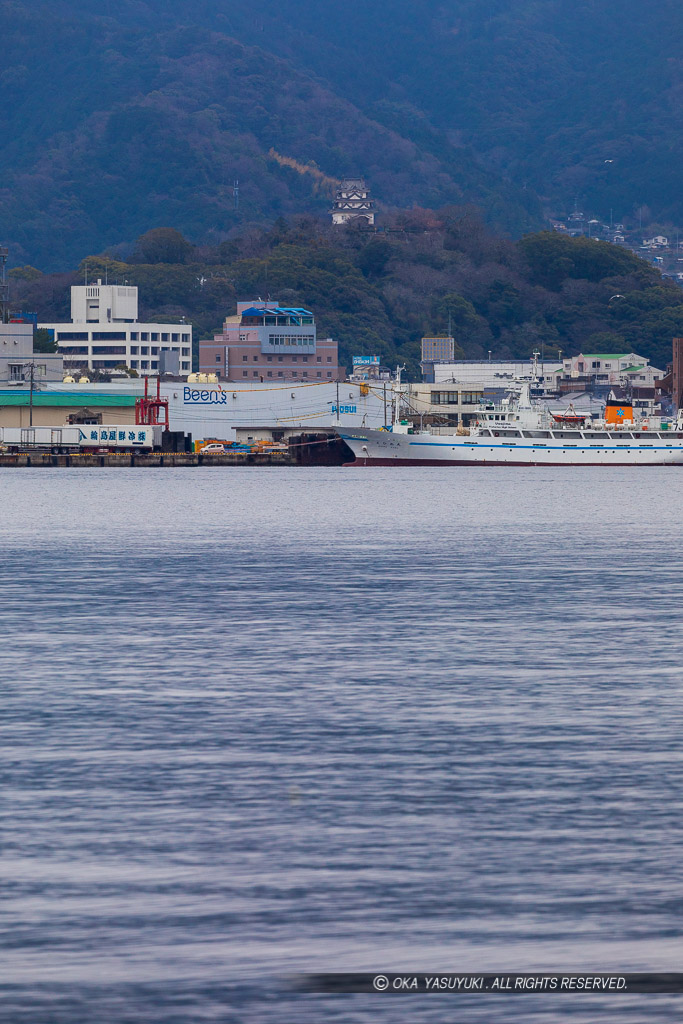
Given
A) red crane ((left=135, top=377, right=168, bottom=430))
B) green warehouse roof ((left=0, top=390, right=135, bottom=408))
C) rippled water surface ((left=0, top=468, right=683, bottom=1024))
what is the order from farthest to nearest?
green warehouse roof ((left=0, top=390, right=135, bottom=408)) < red crane ((left=135, top=377, right=168, bottom=430)) < rippled water surface ((left=0, top=468, right=683, bottom=1024))

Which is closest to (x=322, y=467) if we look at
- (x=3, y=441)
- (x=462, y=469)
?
(x=462, y=469)

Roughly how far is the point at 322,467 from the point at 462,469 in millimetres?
14520

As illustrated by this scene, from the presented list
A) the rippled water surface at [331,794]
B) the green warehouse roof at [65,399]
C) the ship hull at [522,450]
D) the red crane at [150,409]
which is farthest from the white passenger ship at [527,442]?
the rippled water surface at [331,794]

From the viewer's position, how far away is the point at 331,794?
54.2ft

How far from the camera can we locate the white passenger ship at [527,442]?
136 meters

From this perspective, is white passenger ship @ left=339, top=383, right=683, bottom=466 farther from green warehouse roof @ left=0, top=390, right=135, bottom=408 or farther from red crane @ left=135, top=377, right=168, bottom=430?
green warehouse roof @ left=0, top=390, right=135, bottom=408

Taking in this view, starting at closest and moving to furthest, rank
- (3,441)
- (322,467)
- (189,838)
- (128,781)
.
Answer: (189,838)
(128,781)
(3,441)
(322,467)

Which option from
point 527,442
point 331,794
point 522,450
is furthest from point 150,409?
point 331,794

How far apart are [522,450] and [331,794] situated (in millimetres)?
121356

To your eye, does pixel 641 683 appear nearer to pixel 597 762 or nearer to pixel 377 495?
pixel 597 762

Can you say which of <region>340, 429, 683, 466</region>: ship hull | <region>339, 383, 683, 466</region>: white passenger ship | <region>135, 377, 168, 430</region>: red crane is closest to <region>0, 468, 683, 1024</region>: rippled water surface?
<region>339, 383, 683, 466</region>: white passenger ship

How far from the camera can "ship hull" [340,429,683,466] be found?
13662cm

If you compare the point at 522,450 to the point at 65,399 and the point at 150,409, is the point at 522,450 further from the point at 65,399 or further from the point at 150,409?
the point at 65,399

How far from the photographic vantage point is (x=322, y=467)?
6097 inches
